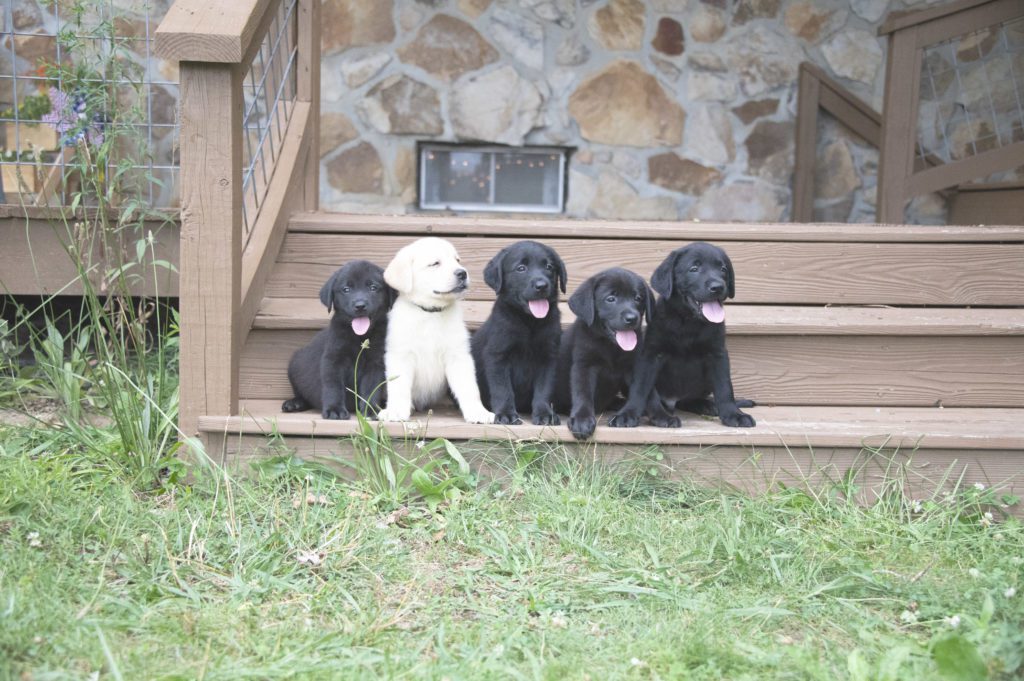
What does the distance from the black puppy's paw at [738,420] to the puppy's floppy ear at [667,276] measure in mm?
508

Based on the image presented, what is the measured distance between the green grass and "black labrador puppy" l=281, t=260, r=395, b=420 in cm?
38

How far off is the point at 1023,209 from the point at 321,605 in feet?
16.0

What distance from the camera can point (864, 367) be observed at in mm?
3992

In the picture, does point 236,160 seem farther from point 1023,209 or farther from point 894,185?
point 1023,209

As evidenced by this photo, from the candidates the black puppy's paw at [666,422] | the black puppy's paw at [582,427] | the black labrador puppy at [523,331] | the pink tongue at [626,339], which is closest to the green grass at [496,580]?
the black puppy's paw at [582,427]

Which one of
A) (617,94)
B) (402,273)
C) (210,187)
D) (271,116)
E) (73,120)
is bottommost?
(402,273)

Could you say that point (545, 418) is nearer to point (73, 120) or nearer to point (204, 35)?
point (204, 35)

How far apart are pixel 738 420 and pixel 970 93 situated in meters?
4.26

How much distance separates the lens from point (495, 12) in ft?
21.5

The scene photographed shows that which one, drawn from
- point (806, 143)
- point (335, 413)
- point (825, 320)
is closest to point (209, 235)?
point (335, 413)

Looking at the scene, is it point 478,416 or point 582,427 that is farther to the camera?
point 478,416

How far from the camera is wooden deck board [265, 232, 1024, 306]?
14.1ft

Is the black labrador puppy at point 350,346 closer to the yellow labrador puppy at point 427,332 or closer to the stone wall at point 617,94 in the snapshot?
the yellow labrador puppy at point 427,332

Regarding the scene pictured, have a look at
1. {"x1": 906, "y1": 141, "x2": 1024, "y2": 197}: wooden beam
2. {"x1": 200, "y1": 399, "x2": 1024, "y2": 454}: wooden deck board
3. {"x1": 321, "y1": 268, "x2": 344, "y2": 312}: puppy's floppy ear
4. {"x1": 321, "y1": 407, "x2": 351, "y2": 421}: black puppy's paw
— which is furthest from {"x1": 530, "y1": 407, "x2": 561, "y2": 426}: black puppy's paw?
{"x1": 906, "y1": 141, "x2": 1024, "y2": 197}: wooden beam
